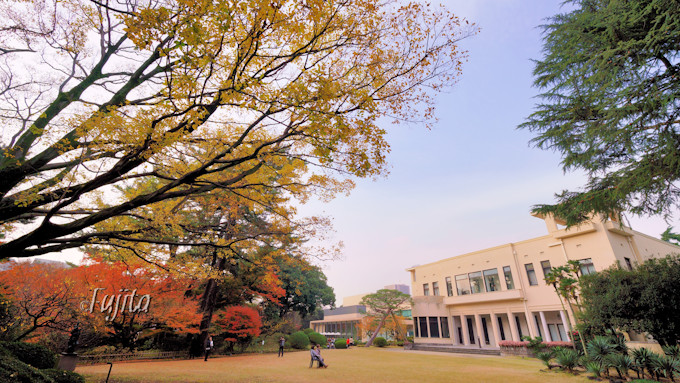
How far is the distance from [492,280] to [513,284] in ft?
6.18

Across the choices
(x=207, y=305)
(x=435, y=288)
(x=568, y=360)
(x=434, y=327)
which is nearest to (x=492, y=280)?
(x=435, y=288)

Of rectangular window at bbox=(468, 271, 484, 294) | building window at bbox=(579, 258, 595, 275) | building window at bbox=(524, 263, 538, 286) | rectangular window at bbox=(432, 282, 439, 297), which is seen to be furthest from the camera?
rectangular window at bbox=(432, 282, 439, 297)

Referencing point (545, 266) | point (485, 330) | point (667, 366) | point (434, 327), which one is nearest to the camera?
point (667, 366)

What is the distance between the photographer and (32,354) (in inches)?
313

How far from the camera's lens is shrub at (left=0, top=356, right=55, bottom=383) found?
16.8 feet

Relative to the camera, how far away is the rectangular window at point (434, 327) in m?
27.8

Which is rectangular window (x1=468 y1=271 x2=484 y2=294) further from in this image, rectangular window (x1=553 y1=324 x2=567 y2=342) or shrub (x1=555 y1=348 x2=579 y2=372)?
shrub (x1=555 y1=348 x2=579 y2=372)

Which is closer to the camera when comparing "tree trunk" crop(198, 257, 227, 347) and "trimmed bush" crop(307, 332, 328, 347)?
"tree trunk" crop(198, 257, 227, 347)

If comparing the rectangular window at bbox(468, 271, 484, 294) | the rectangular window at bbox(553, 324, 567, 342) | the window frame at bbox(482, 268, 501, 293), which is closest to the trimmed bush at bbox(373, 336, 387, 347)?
the rectangular window at bbox(468, 271, 484, 294)

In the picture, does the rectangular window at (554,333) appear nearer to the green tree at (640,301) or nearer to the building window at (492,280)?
the building window at (492,280)

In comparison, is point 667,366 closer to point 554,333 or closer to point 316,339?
point 554,333

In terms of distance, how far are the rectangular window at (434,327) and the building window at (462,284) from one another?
3.96 m

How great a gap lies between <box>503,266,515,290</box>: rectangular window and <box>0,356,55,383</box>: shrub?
88.5 ft

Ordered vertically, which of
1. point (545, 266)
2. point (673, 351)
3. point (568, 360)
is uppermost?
point (545, 266)
